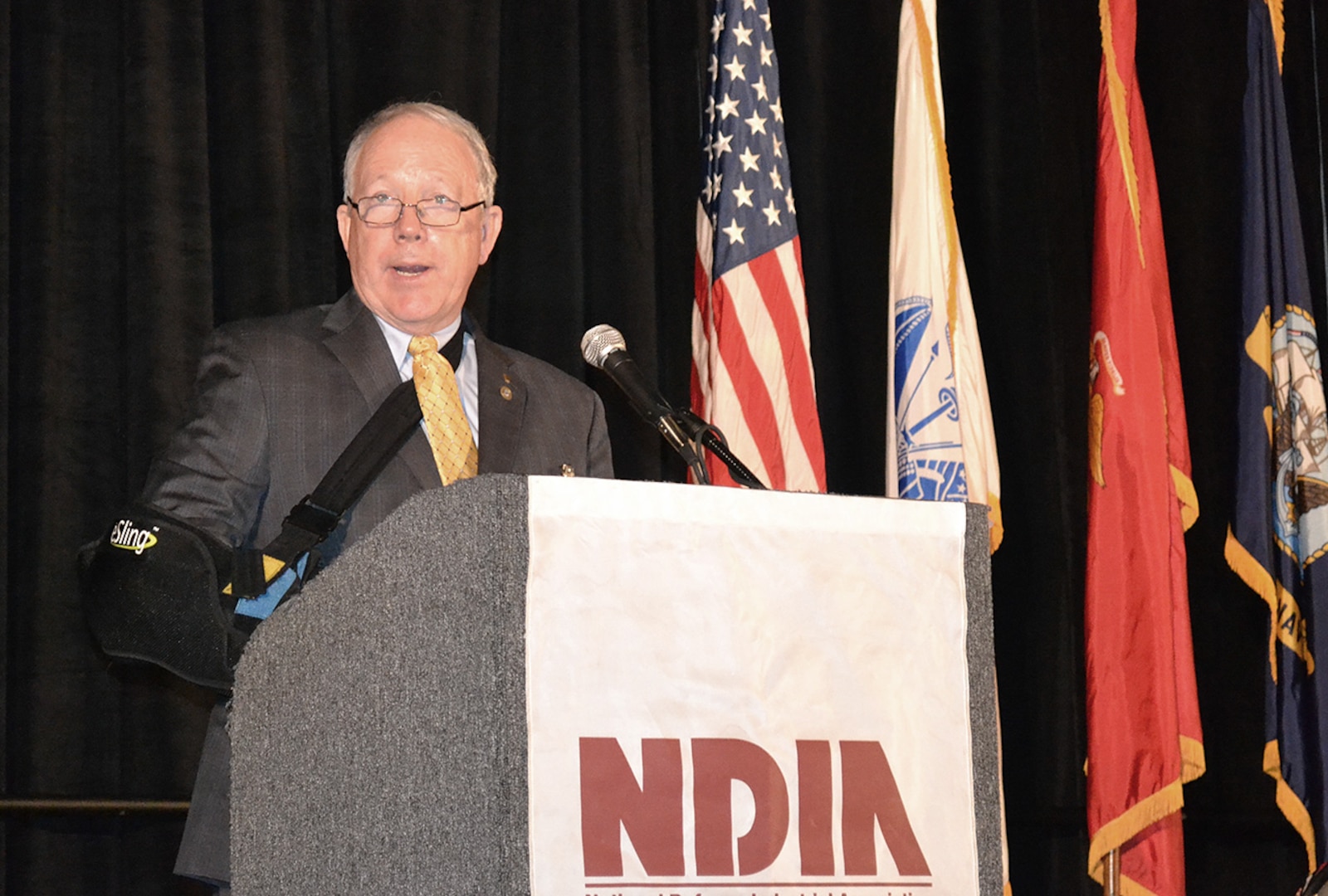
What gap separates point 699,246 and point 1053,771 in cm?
157

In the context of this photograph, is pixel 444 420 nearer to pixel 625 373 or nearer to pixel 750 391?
pixel 625 373

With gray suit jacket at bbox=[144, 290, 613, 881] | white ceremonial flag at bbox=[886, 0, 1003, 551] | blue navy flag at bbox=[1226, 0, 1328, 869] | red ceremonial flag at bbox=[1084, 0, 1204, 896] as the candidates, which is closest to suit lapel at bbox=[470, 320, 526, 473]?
gray suit jacket at bbox=[144, 290, 613, 881]

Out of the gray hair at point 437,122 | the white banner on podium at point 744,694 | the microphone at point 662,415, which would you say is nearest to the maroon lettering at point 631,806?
the white banner on podium at point 744,694

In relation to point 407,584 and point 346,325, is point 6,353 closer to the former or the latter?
point 346,325

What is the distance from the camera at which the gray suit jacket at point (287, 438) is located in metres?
1.82

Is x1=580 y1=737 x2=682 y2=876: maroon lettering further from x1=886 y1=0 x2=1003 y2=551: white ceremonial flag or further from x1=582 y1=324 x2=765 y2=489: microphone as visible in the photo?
x1=886 y1=0 x2=1003 y2=551: white ceremonial flag

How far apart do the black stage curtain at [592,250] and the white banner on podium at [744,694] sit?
6.48 feet

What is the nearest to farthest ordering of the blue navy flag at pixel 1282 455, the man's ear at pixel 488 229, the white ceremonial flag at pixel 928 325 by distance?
the man's ear at pixel 488 229
the white ceremonial flag at pixel 928 325
the blue navy flag at pixel 1282 455

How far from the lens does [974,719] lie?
1.20m

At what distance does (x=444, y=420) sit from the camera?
1.88 m

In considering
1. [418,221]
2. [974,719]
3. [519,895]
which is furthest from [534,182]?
[519,895]

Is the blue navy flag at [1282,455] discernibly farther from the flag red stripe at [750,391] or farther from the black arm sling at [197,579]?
the black arm sling at [197,579]

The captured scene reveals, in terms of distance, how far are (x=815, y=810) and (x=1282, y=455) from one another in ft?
9.33

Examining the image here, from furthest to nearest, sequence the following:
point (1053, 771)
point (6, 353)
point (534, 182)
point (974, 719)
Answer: point (1053, 771), point (534, 182), point (6, 353), point (974, 719)
